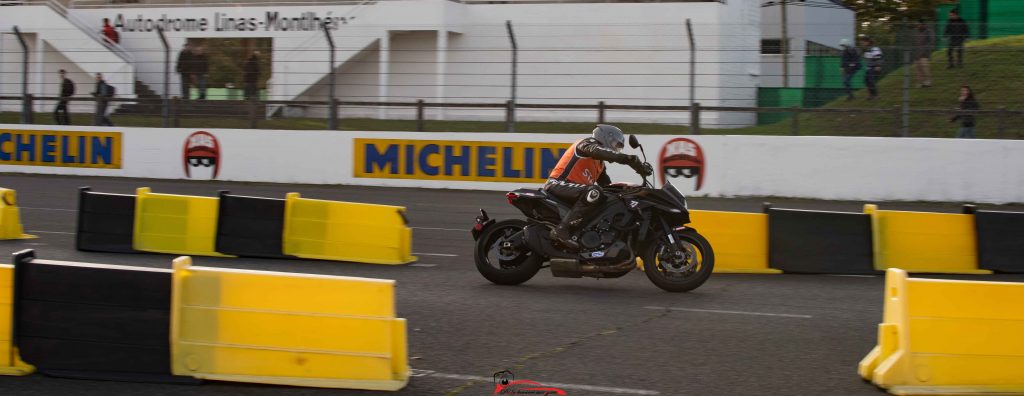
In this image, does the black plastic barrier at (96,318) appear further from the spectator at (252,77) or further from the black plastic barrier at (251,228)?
the spectator at (252,77)

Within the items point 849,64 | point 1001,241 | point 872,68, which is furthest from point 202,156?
point 1001,241

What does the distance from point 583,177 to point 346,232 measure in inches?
117

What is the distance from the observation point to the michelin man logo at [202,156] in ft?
72.1

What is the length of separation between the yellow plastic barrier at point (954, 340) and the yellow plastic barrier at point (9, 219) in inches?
404

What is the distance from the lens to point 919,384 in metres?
5.73

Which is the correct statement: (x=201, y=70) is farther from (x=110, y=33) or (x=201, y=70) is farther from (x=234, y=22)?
(x=110, y=33)

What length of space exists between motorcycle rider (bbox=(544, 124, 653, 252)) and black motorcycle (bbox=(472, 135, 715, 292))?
7cm

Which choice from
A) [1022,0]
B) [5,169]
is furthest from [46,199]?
[1022,0]

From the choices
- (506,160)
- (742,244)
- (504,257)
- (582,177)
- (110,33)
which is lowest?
(504,257)

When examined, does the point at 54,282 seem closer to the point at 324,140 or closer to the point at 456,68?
the point at 324,140

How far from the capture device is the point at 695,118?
1900cm

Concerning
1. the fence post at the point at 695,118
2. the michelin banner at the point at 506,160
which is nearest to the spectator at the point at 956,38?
the michelin banner at the point at 506,160

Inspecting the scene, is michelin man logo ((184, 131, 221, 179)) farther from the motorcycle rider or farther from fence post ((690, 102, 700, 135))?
the motorcycle rider

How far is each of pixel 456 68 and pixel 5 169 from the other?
9.93 m
